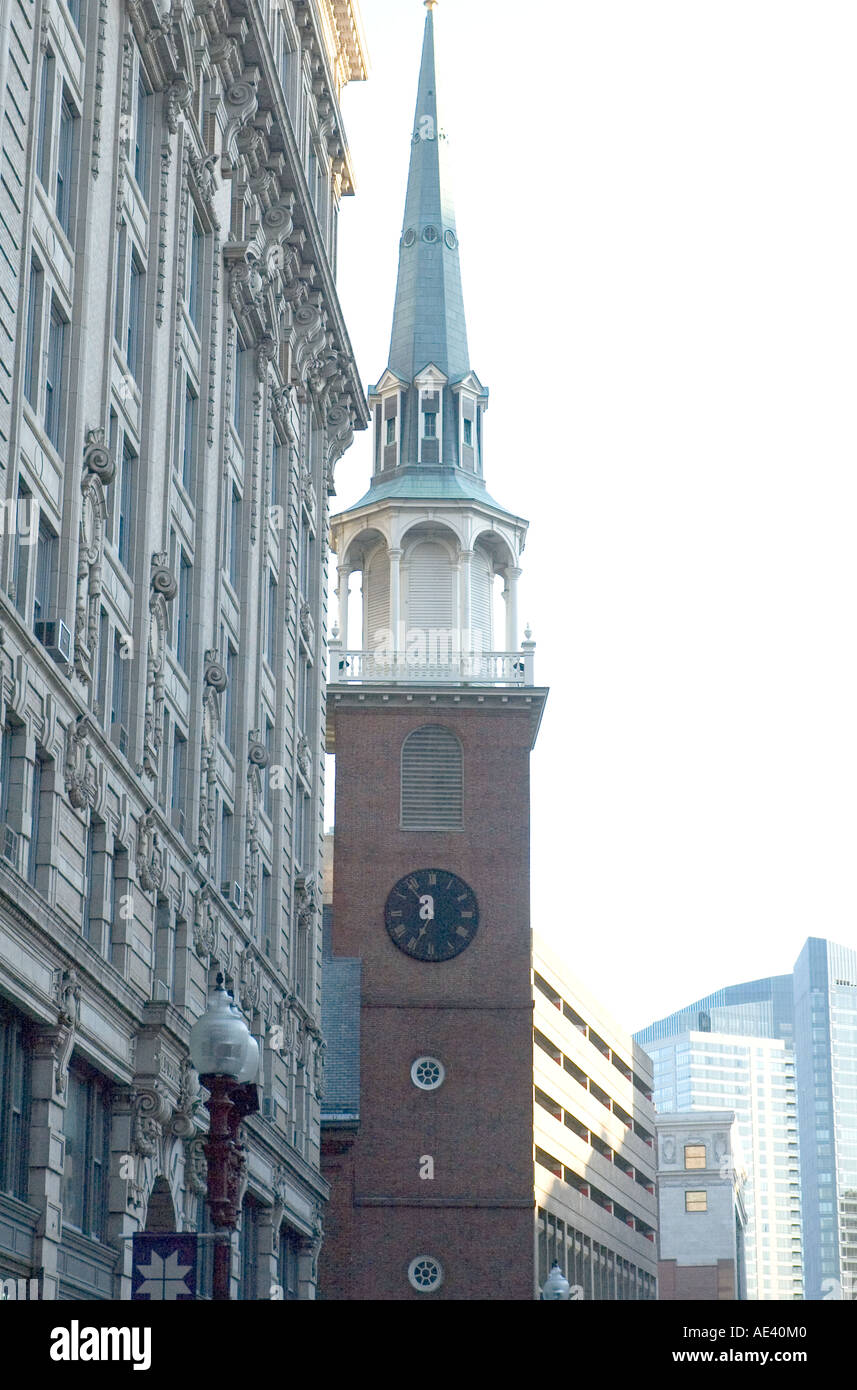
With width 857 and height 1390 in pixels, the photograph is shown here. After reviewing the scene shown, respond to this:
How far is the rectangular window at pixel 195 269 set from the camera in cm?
4497

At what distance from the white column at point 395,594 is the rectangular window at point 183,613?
1260 inches

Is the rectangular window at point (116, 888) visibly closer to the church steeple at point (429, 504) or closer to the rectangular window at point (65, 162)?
the rectangular window at point (65, 162)

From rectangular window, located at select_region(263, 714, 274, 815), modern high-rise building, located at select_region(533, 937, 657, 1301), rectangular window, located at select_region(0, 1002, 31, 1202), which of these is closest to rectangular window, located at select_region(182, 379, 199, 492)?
rectangular window, located at select_region(263, 714, 274, 815)

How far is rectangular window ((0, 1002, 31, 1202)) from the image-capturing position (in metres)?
29.7

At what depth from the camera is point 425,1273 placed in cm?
6706

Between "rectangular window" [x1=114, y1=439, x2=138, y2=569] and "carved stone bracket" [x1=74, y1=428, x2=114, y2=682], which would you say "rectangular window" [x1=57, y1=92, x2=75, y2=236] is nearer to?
"carved stone bracket" [x1=74, y1=428, x2=114, y2=682]

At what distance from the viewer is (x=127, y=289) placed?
1506 inches

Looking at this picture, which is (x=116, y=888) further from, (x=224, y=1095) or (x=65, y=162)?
(x=224, y=1095)

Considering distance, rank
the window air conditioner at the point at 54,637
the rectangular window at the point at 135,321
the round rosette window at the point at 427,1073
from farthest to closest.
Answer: the round rosette window at the point at 427,1073
the rectangular window at the point at 135,321
the window air conditioner at the point at 54,637

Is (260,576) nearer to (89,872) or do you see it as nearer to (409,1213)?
(89,872)

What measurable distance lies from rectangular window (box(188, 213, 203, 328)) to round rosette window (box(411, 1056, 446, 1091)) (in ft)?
101

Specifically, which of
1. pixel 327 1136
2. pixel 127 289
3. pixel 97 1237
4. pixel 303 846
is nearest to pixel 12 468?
pixel 127 289

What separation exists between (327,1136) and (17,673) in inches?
1570

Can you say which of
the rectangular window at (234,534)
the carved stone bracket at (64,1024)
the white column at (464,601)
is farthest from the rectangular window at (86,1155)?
the white column at (464,601)
